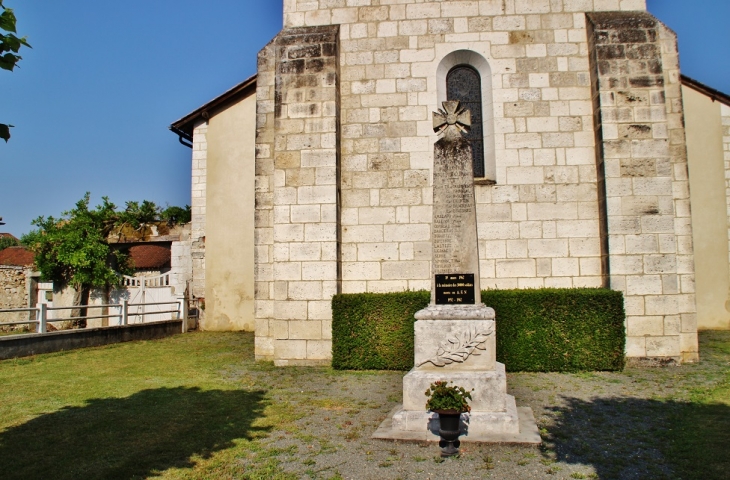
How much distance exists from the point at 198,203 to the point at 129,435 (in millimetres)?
11993

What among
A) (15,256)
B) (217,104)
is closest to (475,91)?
(217,104)

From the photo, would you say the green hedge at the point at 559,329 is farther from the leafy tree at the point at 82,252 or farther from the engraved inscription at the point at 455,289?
the leafy tree at the point at 82,252

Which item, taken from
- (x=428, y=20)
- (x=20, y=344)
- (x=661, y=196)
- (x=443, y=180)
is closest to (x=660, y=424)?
(x=443, y=180)

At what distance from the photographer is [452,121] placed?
6.20 m

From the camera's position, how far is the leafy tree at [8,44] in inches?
135

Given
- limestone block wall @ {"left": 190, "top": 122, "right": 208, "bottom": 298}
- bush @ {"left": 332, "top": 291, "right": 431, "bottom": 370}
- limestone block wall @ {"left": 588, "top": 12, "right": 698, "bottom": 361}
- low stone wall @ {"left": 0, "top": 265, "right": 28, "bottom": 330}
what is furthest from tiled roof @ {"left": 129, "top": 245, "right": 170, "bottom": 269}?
limestone block wall @ {"left": 588, "top": 12, "right": 698, "bottom": 361}

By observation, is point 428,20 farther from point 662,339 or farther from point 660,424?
point 660,424

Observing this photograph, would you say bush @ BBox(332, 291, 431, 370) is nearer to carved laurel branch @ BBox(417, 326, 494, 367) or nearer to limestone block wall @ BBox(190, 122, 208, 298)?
carved laurel branch @ BBox(417, 326, 494, 367)

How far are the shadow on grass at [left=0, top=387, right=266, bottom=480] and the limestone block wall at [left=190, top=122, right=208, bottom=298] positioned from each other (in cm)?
950

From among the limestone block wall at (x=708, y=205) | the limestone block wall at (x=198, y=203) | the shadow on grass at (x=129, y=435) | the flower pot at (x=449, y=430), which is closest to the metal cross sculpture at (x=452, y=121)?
the flower pot at (x=449, y=430)

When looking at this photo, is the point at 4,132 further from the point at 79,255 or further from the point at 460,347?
the point at 79,255

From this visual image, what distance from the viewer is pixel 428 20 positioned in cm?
993

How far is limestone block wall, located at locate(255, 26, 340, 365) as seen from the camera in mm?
9242

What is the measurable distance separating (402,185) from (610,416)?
5.16 metres
